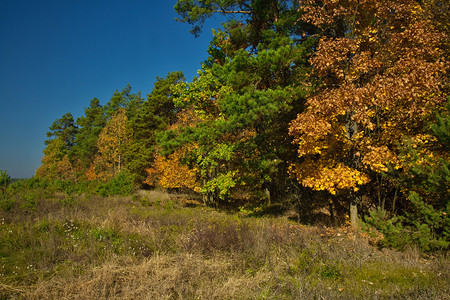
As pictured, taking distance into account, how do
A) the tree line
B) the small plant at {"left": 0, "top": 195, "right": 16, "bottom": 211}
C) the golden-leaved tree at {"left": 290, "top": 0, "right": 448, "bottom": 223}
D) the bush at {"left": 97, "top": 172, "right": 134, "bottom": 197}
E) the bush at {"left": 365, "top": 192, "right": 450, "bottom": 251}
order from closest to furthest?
the bush at {"left": 365, "top": 192, "right": 450, "bottom": 251} < the tree line < the golden-leaved tree at {"left": 290, "top": 0, "right": 448, "bottom": 223} < the small plant at {"left": 0, "top": 195, "right": 16, "bottom": 211} < the bush at {"left": 97, "top": 172, "right": 134, "bottom": 197}

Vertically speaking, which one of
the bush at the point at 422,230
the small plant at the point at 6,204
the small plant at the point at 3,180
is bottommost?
the bush at the point at 422,230

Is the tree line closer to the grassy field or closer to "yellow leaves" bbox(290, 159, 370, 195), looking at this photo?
"yellow leaves" bbox(290, 159, 370, 195)

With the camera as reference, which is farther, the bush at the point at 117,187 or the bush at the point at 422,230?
the bush at the point at 117,187

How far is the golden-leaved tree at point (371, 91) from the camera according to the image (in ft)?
22.6

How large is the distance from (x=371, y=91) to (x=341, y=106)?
33.6 inches

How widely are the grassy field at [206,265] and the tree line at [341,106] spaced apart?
1.18m

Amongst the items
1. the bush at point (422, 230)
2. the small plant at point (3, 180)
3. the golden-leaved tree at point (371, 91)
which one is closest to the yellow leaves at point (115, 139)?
the small plant at point (3, 180)

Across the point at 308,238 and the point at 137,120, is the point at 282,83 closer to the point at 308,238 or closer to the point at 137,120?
the point at 308,238

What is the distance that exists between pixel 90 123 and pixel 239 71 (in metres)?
49.1

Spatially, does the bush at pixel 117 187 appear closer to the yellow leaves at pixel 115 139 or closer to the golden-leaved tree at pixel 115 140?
the golden-leaved tree at pixel 115 140

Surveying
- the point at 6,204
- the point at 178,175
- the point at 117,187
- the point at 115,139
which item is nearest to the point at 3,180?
the point at 6,204

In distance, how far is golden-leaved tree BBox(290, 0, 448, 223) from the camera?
690cm

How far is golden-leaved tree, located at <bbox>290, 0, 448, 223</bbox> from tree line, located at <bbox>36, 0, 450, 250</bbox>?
4cm

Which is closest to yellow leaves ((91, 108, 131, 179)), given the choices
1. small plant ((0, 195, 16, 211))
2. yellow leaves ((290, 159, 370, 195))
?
small plant ((0, 195, 16, 211))
